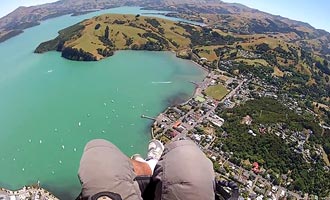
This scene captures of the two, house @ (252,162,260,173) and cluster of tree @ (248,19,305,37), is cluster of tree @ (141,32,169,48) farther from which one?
cluster of tree @ (248,19,305,37)

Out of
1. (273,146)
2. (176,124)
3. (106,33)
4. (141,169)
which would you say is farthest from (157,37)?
(141,169)

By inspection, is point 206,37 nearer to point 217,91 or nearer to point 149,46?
point 149,46

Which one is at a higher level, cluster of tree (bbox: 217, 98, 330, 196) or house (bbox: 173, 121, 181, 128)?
house (bbox: 173, 121, 181, 128)

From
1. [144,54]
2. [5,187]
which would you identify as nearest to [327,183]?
[5,187]

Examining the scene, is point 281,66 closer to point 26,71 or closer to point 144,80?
point 144,80

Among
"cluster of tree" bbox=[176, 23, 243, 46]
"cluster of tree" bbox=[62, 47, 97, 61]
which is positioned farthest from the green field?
"cluster of tree" bbox=[176, 23, 243, 46]

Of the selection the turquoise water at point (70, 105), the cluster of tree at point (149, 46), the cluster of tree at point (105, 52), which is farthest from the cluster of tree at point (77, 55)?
the cluster of tree at point (149, 46)
